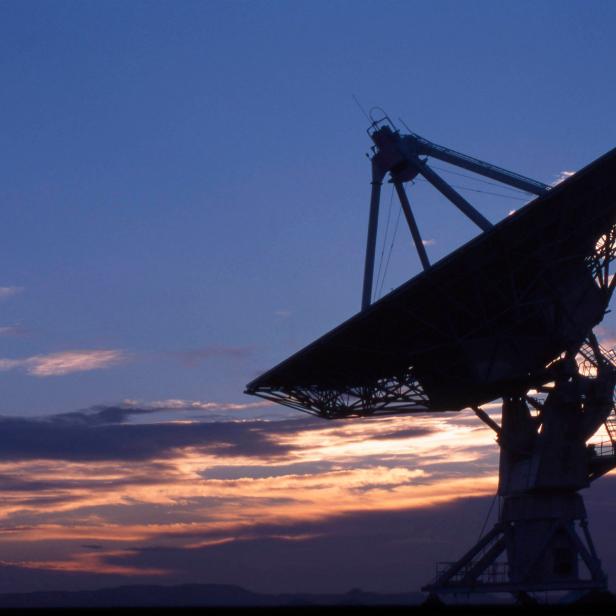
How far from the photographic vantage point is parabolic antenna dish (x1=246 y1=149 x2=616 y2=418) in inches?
1337

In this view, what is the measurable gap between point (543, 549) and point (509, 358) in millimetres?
7051

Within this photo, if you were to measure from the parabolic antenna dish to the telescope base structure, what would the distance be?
14.2 ft

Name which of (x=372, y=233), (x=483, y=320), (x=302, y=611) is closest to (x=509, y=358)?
(x=483, y=320)

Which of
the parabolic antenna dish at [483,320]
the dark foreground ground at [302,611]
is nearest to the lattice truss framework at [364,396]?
the parabolic antenna dish at [483,320]

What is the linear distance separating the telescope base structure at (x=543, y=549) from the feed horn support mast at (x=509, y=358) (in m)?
0.05

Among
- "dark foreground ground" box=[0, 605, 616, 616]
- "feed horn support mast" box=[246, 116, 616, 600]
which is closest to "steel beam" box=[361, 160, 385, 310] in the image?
"feed horn support mast" box=[246, 116, 616, 600]

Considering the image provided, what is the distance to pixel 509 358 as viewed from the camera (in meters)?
38.1

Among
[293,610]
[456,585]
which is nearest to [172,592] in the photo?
[456,585]

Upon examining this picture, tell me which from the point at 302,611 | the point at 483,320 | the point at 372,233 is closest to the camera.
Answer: the point at 302,611

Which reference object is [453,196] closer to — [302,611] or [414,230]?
[414,230]

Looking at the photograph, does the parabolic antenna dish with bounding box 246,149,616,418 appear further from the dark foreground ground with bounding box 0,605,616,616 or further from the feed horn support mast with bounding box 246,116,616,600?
the dark foreground ground with bounding box 0,605,616,616

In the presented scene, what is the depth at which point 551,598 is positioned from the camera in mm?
39750

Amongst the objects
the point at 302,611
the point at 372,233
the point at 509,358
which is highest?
the point at 372,233

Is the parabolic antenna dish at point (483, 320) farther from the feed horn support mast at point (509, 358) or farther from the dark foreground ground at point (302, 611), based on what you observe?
the dark foreground ground at point (302, 611)
